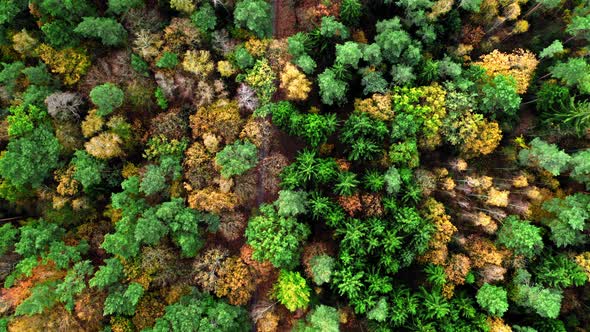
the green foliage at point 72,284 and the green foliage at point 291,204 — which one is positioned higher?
the green foliage at point 291,204

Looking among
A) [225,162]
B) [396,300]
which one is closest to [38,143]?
[225,162]

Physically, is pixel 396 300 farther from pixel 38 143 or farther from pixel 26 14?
pixel 26 14

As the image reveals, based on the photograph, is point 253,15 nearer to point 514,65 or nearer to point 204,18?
point 204,18

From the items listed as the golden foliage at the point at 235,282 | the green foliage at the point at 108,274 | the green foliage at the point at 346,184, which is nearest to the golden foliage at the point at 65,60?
the green foliage at the point at 108,274

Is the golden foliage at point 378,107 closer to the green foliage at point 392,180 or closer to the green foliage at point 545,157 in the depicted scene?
the green foliage at point 392,180

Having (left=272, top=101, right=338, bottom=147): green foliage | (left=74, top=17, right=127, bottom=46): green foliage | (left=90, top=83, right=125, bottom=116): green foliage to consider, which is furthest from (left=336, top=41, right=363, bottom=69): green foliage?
(left=74, top=17, right=127, bottom=46): green foliage

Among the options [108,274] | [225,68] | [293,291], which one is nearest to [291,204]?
[293,291]
